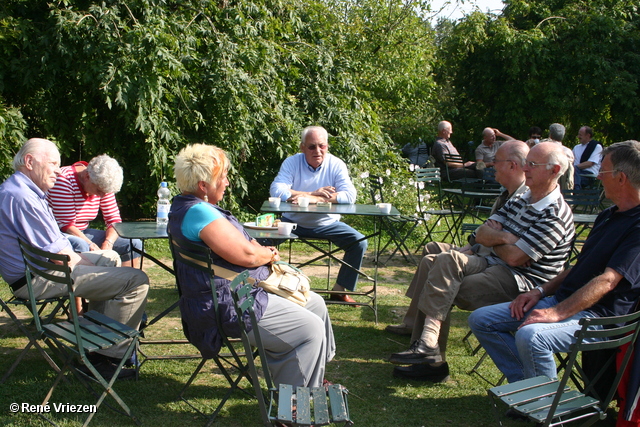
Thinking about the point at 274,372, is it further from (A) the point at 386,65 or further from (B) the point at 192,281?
(A) the point at 386,65

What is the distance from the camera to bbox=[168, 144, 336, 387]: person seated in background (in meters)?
2.84

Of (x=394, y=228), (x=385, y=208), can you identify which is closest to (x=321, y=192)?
(x=385, y=208)

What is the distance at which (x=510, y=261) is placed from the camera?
3.47 m

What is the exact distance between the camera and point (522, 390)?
2.62 meters

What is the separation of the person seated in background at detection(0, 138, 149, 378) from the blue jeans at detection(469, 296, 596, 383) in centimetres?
199

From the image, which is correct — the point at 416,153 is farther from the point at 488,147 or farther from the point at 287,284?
the point at 287,284

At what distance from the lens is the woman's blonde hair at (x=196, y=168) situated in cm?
297

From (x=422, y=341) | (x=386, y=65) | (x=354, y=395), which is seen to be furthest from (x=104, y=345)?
(x=386, y=65)

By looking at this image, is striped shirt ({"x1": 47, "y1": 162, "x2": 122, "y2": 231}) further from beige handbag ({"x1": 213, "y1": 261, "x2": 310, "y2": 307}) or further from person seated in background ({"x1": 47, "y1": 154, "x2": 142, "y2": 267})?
beige handbag ({"x1": 213, "y1": 261, "x2": 310, "y2": 307})

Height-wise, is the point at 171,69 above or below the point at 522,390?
above

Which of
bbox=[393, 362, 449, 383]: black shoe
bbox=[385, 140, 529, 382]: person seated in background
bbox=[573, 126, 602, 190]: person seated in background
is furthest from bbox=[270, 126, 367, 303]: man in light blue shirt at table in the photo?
bbox=[573, 126, 602, 190]: person seated in background

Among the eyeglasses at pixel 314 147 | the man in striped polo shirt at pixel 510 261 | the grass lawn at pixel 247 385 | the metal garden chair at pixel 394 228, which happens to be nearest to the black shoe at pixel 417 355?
the man in striped polo shirt at pixel 510 261

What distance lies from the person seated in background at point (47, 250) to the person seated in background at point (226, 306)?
0.64 meters

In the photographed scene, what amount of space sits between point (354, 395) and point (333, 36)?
7.77 meters
